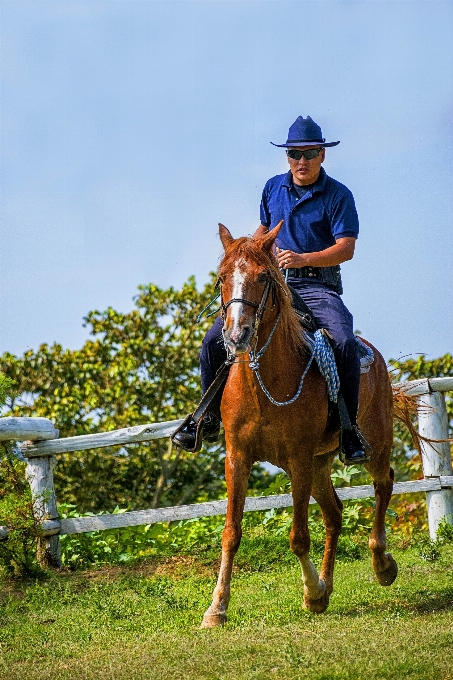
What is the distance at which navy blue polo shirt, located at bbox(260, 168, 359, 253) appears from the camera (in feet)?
25.1

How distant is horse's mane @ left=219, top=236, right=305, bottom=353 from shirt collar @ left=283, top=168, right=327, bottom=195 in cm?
115

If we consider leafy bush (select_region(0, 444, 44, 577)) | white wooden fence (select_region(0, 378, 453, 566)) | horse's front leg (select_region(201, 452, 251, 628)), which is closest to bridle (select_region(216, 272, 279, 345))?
horse's front leg (select_region(201, 452, 251, 628))

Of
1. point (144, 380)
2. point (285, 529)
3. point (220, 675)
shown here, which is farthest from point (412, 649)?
point (144, 380)

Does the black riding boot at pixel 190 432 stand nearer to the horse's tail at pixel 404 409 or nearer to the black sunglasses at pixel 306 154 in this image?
the black sunglasses at pixel 306 154

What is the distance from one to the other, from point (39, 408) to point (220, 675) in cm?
888

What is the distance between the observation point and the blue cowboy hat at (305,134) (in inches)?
307

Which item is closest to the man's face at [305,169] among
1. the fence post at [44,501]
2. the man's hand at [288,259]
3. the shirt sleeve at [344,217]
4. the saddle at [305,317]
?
the shirt sleeve at [344,217]

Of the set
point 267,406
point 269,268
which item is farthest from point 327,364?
point 269,268

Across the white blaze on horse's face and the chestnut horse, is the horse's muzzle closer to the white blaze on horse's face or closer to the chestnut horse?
the white blaze on horse's face

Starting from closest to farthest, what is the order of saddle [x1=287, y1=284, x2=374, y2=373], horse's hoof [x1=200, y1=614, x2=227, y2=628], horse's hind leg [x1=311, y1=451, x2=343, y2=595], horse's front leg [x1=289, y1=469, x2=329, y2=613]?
horse's hoof [x1=200, y1=614, x2=227, y2=628], horse's front leg [x1=289, y1=469, x2=329, y2=613], saddle [x1=287, y1=284, x2=374, y2=373], horse's hind leg [x1=311, y1=451, x2=343, y2=595]

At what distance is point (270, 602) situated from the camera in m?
7.92

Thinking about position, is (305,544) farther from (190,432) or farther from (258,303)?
(258,303)

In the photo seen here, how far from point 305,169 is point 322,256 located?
2.62 ft

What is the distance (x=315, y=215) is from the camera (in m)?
7.70
